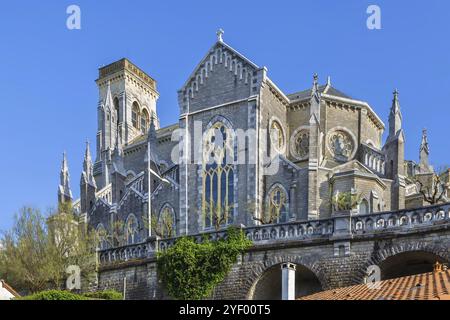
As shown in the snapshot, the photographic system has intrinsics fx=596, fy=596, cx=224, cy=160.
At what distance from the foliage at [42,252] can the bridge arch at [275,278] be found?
28.3ft

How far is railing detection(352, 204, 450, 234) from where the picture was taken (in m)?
21.1

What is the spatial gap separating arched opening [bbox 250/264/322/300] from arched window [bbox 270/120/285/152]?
1422 centimetres

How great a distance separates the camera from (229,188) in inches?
1414

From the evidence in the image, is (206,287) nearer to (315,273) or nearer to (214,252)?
(214,252)

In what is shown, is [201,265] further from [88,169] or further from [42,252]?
[88,169]

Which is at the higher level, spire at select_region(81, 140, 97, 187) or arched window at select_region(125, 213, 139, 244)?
spire at select_region(81, 140, 97, 187)

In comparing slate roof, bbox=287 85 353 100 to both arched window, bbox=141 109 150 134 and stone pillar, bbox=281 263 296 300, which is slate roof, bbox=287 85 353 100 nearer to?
stone pillar, bbox=281 263 296 300

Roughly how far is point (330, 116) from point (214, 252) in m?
19.0

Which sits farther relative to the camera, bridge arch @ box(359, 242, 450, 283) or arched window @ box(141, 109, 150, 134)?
arched window @ box(141, 109, 150, 134)

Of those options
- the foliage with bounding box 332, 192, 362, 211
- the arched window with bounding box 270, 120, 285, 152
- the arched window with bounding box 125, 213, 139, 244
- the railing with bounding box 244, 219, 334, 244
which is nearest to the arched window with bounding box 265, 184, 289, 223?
the foliage with bounding box 332, 192, 362, 211

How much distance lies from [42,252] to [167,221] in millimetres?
8806

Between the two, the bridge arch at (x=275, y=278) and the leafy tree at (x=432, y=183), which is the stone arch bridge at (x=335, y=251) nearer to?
the bridge arch at (x=275, y=278)

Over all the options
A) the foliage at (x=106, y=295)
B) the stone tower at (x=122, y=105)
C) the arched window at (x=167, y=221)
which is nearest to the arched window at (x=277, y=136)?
the arched window at (x=167, y=221)
